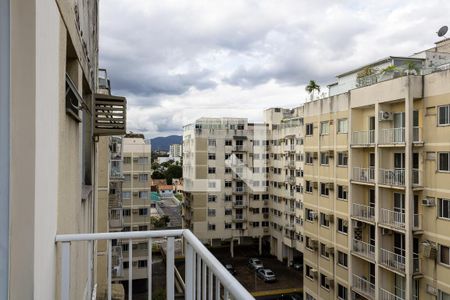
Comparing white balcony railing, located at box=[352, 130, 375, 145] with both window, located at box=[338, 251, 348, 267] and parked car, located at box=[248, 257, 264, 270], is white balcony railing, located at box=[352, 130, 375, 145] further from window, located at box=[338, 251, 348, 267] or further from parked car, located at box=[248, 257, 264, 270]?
parked car, located at box=[248, 257, 264, 270]

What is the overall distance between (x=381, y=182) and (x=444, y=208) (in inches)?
56.5

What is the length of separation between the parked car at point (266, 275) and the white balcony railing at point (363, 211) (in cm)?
642

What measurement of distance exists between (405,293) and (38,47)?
8151 millimetres

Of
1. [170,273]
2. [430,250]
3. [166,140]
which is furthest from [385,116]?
[166,140]

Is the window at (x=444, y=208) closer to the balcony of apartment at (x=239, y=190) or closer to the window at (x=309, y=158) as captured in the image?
the window at (x=309, y=158)

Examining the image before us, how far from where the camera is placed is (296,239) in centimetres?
1559

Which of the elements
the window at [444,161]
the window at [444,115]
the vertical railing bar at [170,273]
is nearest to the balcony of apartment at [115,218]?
the window at [444,161]

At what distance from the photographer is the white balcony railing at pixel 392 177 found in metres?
7.11

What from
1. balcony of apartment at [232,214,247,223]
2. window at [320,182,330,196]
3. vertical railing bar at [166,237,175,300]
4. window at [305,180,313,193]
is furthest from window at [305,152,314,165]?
vertical railing bar at [166,237,175,300]

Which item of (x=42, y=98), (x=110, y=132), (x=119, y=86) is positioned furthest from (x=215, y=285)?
(x=119, y=86)

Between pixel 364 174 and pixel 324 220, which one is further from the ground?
pixel 364 174

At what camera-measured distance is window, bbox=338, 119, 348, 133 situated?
868 centimetres

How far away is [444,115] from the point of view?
633cm

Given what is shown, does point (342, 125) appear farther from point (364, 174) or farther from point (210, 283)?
point (210, 283)
